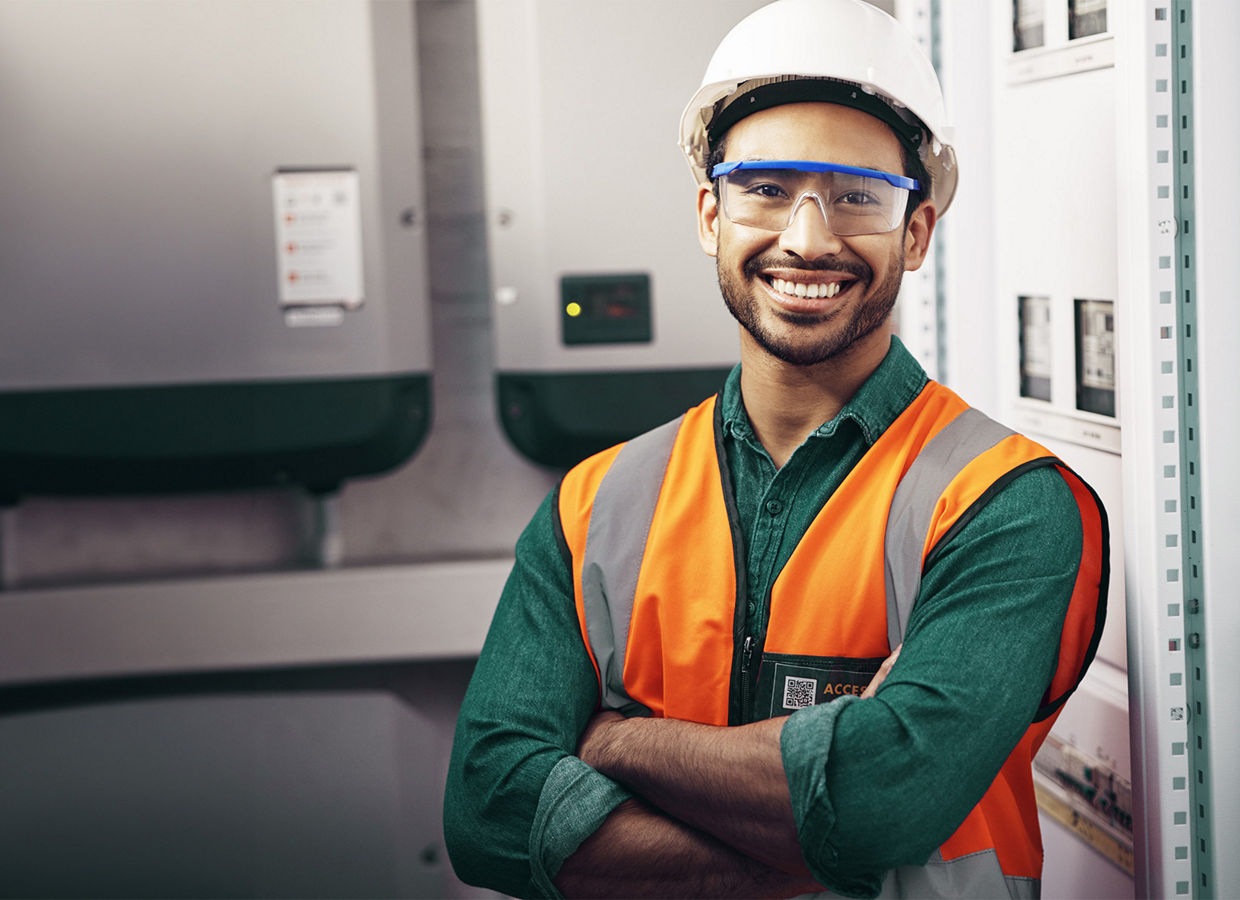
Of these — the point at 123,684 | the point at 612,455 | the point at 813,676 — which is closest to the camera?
the point at 813,676

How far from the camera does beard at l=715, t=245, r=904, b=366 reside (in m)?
1.09

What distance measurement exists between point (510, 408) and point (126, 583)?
2.39 ft

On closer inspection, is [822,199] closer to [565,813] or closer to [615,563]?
[615,563]

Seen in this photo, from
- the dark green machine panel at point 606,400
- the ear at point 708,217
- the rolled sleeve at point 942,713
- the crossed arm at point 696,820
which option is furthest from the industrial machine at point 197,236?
the rolled sleeve at point 942,713

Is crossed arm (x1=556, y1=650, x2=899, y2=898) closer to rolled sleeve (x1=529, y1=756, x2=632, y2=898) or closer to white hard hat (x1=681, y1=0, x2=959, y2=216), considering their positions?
rolled sleeve (x1=529, y1=756, x2=632, y2=898)

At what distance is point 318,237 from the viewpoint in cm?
181

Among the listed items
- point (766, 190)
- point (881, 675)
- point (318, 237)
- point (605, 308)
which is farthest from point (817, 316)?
point (318, 237)

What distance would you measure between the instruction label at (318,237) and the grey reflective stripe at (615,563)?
83 cm

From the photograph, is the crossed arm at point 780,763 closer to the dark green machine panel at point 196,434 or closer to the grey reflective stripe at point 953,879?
the grey reflective stripe at point 953,879

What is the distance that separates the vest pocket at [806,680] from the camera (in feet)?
3.38

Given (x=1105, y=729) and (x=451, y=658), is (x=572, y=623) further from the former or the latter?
(x=451, y=658)

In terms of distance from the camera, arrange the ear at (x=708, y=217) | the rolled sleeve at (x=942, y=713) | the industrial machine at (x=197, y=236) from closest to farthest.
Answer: the rolled sleeve at (x=942, y=713) < the ear at (x=708, y=217) < the industrial machine at (x=197, y=236)

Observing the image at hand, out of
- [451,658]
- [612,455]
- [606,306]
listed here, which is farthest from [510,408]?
[612,455]

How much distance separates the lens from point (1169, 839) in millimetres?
1077
